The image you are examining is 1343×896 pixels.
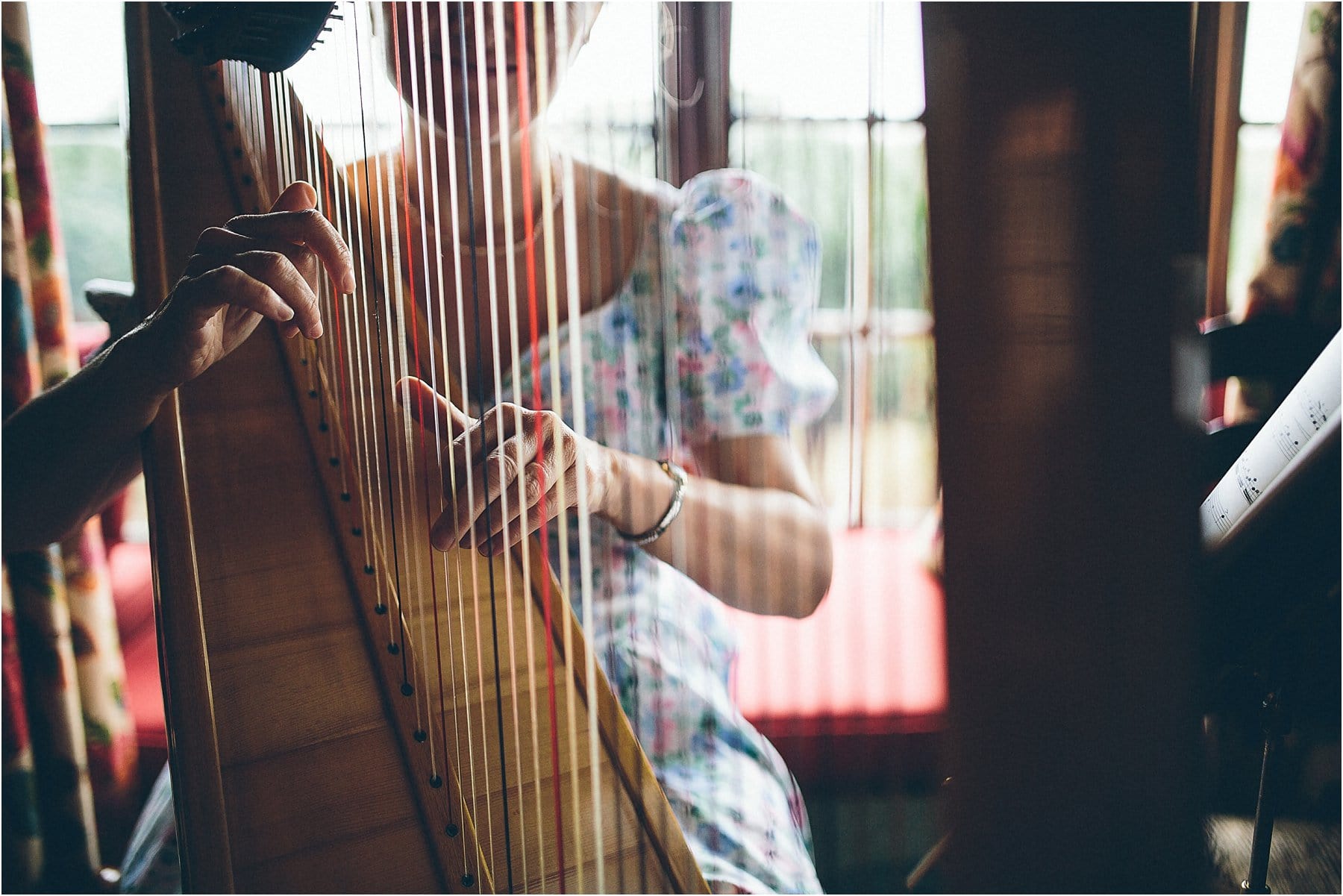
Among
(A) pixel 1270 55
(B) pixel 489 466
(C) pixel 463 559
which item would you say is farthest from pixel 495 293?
(A) pixel 1270 55

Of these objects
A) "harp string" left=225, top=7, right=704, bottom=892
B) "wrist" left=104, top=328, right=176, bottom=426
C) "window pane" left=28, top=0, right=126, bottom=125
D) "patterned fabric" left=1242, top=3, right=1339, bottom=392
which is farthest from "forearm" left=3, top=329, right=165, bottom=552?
"patterned fabric" left=1242, top=3, right=1339, bottom=392

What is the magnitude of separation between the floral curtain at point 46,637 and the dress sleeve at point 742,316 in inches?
49.4

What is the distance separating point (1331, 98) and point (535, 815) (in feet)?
6.60

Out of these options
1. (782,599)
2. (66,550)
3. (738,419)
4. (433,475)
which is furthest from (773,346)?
(66,550)

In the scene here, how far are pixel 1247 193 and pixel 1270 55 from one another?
401mm

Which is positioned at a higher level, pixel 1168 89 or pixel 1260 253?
pixel 1260 253

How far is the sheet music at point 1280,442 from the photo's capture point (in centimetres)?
41

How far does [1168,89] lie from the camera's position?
0.50ft

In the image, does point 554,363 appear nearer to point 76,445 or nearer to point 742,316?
point 742,316

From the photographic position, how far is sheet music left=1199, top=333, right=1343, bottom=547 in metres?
0.41

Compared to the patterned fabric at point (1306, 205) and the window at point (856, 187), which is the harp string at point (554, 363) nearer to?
the window at point (856, 187)

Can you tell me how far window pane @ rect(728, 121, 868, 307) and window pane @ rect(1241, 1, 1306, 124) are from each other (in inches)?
69.6

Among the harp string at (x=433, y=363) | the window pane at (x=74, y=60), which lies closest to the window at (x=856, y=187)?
the harp string at (x=433, y=363)

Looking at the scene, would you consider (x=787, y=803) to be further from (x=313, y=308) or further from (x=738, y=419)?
(x=313, y=308)
